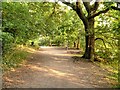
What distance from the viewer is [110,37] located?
14742 millimetres

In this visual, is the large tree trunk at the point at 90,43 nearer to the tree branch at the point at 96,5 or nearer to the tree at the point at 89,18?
the tree at the point at 89,18

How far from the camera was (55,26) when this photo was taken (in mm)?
16875

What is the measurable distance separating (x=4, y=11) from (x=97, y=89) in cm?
482

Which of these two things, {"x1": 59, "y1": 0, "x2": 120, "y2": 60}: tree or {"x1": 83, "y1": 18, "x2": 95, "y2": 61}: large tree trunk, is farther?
{"x1": 83, "y1": 18, "x2": 95, "y2": 61}: large tree trunk

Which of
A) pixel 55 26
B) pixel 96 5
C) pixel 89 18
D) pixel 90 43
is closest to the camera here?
pixel 96 5

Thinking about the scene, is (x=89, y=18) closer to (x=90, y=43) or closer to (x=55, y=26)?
(x=90, y=43)

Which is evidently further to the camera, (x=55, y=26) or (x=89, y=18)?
(x=55, y=26)

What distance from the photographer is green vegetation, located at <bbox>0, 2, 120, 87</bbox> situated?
9656 millimetres

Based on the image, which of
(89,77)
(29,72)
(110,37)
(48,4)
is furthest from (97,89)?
(48,4)

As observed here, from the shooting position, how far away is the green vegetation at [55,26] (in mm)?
9656

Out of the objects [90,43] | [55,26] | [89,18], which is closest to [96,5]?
[89,18]

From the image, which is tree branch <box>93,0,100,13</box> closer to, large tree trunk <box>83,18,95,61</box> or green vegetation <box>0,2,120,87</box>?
green vegetation <box>0,2,120,87</box>

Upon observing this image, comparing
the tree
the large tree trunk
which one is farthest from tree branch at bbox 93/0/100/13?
the large tree trunk

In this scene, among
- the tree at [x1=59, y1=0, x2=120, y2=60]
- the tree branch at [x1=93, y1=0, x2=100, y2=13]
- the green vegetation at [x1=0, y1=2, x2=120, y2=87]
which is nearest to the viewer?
the green vegetation at [x1=0, y1=2, x2=120, y2=87]
